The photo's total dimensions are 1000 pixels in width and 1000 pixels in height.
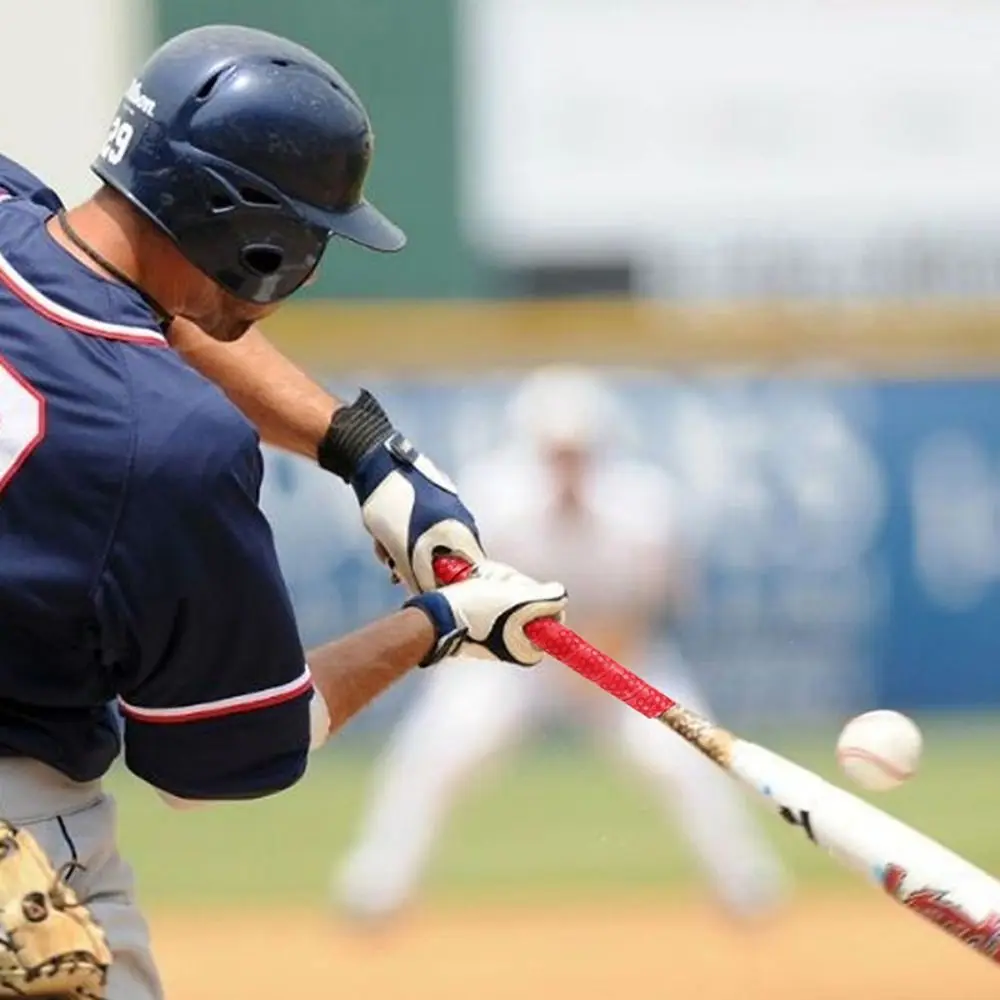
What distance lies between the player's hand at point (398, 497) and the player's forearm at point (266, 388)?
0.04 m

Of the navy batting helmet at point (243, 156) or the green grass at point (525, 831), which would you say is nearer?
the navy batting helmet at point (243, 156)

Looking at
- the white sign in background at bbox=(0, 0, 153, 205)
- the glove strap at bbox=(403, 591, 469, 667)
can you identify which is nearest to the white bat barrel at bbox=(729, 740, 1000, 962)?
Answer: the glove strap at bbox=(403, 591, 469, 667)

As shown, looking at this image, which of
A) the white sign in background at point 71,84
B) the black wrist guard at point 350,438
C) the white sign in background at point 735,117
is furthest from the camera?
the white sign in background at point 735,117

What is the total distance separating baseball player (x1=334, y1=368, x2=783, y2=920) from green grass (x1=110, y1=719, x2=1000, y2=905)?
208 millimetres

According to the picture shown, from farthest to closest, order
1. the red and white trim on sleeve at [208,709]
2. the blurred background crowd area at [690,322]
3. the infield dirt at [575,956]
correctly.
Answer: the blurred background crowd area at [690,322]
the infield dirt at [575,956]
the red and white trim on sleeve at [208,709]

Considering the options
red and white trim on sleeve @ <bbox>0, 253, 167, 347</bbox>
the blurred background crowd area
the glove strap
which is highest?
the blurred background crowd area

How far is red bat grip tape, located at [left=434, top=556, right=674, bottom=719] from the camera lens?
13.6 feet

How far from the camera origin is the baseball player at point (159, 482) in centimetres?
342

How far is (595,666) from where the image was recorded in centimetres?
420

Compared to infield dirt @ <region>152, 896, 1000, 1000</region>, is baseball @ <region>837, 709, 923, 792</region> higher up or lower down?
lower down

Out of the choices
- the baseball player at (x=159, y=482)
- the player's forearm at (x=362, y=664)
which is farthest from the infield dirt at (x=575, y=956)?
the baseball player at (x=159, y=482)

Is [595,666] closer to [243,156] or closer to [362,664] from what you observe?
[362,664]

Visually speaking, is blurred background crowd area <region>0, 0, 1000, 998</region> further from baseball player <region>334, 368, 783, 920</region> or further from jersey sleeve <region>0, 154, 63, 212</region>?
jersey sleeve <region>0, 154, 63, 212</region>

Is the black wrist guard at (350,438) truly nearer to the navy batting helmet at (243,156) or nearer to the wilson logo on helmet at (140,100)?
the navy batting helmet at (243,156)
